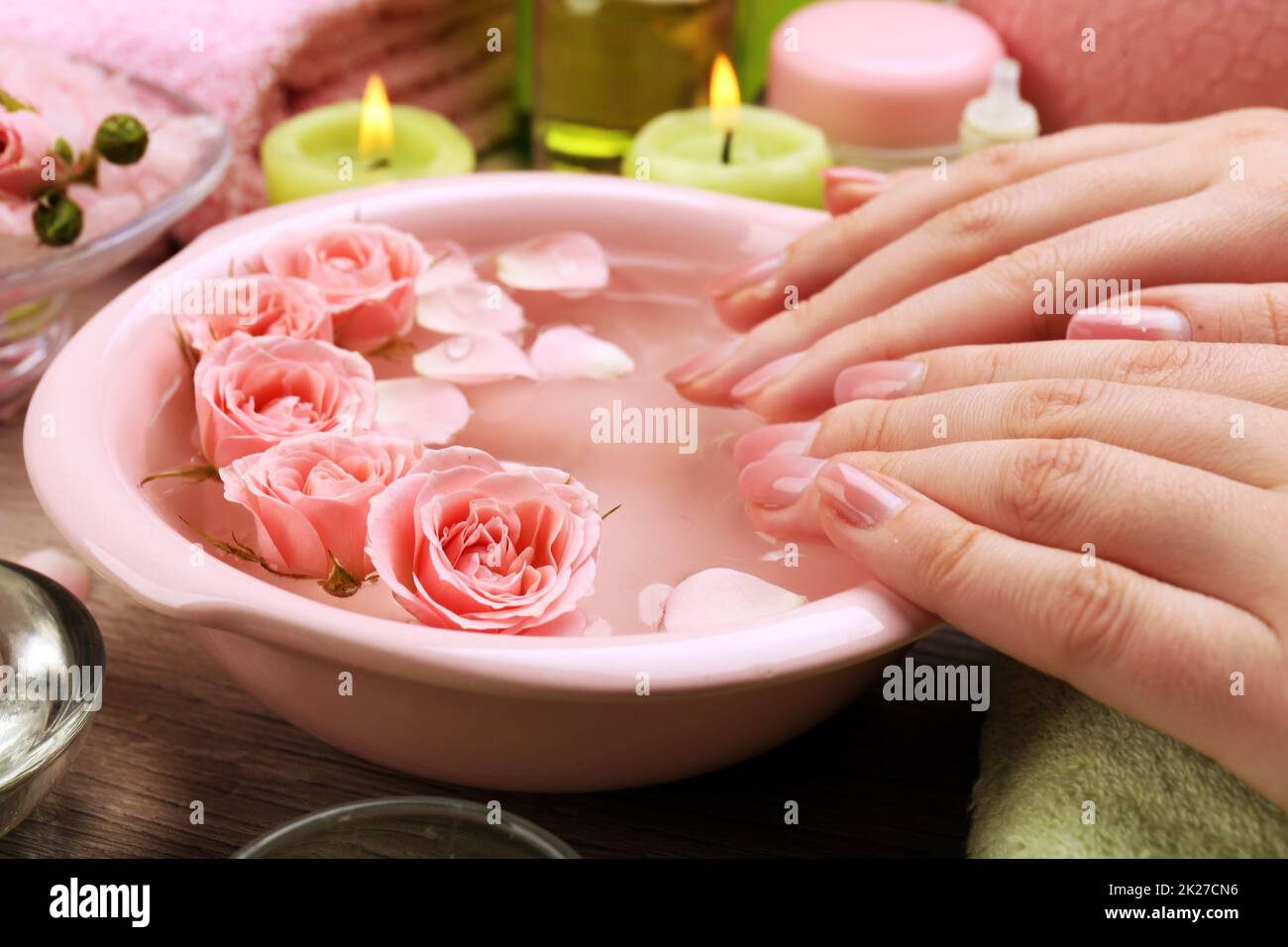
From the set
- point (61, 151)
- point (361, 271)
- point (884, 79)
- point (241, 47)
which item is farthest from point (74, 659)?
point (884, 79)

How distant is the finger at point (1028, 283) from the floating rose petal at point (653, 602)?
0.13 metres

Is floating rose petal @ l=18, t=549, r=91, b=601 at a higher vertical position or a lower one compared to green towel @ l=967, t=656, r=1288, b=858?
higher

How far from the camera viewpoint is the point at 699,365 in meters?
0.69

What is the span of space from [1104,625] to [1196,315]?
8.3 inches

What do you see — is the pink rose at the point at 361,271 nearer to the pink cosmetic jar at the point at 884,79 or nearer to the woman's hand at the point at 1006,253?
the woman's hand at the point at 1006,253

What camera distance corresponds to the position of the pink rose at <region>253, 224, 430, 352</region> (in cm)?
66

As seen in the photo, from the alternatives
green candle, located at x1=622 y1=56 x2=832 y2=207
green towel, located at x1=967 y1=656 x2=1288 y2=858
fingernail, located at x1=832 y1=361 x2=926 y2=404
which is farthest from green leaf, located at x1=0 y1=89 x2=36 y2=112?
green towel, located at x1=967 y1=656 x2=1288 y2=858

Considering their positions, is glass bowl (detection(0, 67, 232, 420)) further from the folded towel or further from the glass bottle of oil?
the glass bottle of oil

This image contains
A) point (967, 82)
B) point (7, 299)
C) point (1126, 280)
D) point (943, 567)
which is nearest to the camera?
point (943, 567)

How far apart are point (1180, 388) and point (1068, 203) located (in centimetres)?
17

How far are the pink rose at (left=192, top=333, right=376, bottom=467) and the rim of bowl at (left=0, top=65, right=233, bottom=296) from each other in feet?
0.64

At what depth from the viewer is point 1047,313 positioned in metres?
0.64
